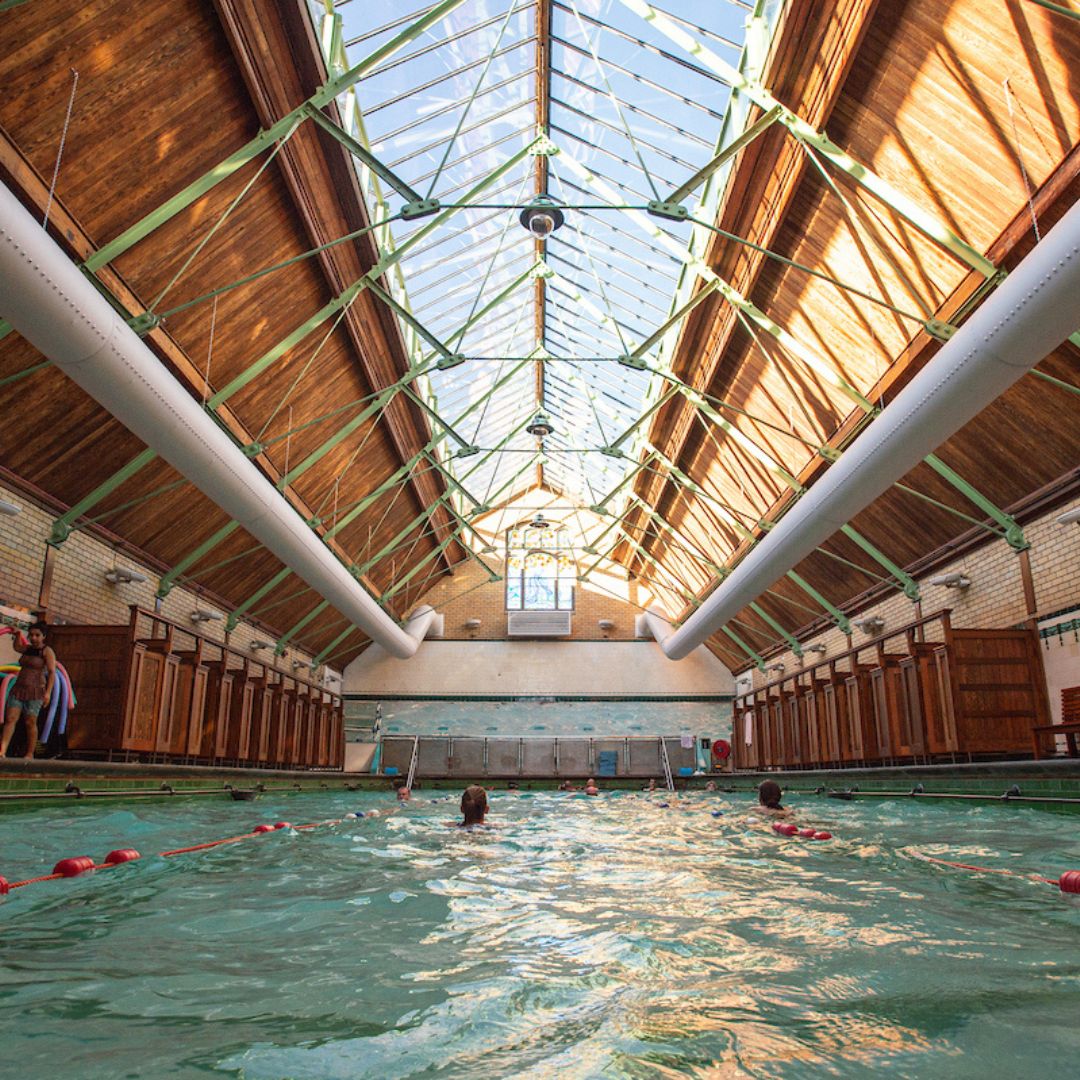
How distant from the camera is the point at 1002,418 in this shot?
1185 centimetres

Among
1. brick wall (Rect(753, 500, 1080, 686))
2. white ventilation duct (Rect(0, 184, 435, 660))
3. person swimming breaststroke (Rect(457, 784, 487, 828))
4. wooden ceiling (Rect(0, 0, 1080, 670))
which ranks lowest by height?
person swimming breaststroke (Rect(457, 784, 487, 828))

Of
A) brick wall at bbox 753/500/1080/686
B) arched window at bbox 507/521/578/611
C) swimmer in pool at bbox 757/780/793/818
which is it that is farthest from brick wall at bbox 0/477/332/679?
brick wall at bbox 753/500/1080/686

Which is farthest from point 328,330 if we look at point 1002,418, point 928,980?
point 928,980

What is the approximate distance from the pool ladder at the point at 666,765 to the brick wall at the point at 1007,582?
419 inches

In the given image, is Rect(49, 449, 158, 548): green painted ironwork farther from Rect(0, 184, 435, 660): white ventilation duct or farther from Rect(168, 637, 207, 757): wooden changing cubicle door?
Rect(168, 637, 207, 757): wooden changing cubicle door

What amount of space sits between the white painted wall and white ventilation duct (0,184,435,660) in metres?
15.6

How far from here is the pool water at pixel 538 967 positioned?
2264 millimetres

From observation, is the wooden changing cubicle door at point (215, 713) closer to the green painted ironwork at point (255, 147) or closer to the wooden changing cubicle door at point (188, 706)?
the wooden changing cubicle door at point (188, 706)

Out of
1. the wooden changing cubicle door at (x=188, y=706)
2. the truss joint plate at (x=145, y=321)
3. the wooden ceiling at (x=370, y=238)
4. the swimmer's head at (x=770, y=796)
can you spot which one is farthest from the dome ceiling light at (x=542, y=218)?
the wooden changing cubicle door at (x=188, y=706)

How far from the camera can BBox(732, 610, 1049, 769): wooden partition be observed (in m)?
13.0

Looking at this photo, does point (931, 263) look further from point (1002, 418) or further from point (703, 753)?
point (703, 753)

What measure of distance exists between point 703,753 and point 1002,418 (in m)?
19.0

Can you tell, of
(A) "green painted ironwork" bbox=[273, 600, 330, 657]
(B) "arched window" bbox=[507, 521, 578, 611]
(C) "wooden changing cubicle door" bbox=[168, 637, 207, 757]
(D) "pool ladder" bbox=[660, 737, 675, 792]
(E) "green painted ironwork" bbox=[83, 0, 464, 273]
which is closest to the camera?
(E) "green painted ironwork" bbox=[83, 0, 464, 273]

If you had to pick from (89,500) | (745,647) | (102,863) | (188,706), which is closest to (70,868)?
(102,863)
